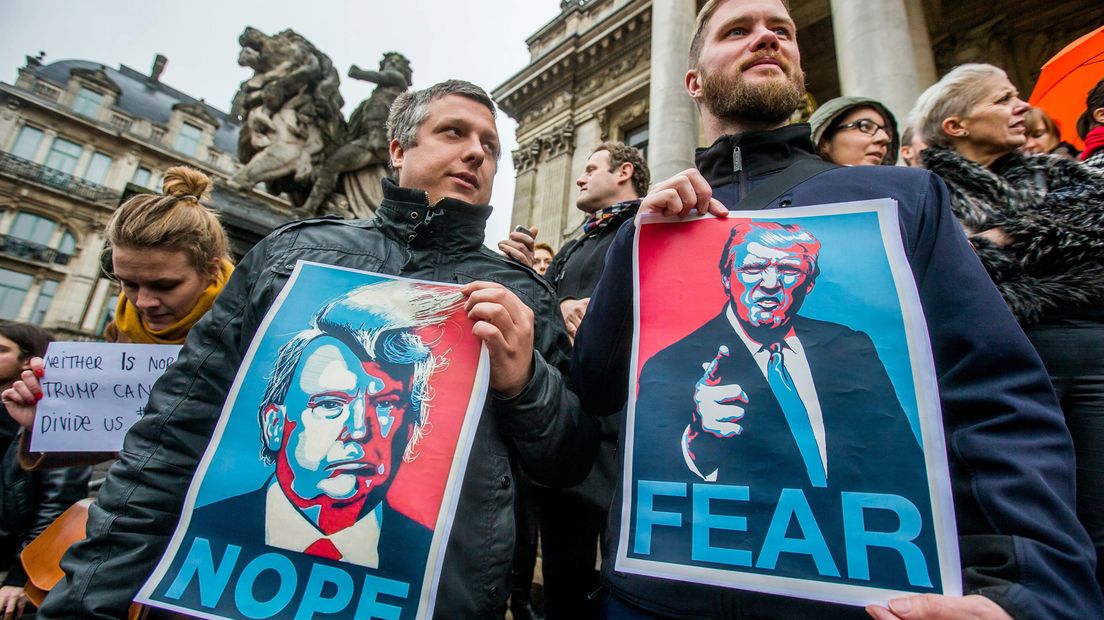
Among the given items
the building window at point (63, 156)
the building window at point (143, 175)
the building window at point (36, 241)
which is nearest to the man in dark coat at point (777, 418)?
the building window at point (36, 241)

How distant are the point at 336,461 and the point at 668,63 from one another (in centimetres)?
961

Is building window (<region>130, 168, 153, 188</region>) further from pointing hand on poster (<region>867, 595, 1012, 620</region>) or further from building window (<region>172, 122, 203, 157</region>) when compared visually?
pointing hand on poster (<region>867, 595, 1012, 620</region>)

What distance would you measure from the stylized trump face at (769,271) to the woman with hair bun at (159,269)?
1.74m

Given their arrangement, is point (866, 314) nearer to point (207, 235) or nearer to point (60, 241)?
point (207, 235)

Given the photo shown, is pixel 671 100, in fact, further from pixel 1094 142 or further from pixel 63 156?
pixel 63 156

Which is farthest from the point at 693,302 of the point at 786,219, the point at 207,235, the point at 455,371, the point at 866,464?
the point at 207,235

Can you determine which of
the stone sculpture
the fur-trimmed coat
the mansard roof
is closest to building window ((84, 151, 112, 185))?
the mansard roof

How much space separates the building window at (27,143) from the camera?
28.2 metres

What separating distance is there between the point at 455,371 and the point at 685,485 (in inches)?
20.6

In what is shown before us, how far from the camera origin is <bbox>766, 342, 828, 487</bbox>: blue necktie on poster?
0.76 meters

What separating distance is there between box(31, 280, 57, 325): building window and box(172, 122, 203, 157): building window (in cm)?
1197

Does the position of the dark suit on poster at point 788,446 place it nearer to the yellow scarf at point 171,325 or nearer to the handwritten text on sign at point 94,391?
the yellow scarf at point 171,325

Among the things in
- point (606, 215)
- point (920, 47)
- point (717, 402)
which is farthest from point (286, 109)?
point (920, 47)

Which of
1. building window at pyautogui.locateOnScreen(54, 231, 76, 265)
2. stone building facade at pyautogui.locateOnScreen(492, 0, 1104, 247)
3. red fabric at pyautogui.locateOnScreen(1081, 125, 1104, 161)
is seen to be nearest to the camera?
red fabric at pyautogui.locateOnScreen(1081, 125, 1104, 161)
